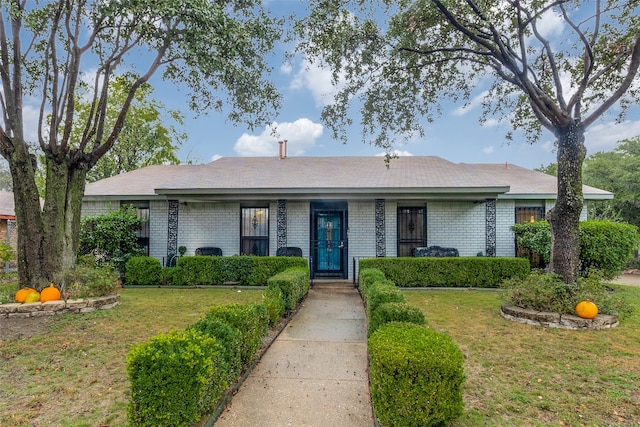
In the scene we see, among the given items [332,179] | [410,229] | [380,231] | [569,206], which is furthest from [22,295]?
[569,206]

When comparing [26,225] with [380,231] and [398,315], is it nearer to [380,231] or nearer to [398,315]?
[398,315]

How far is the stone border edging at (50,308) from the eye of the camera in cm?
663

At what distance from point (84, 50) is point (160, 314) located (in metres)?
6.20

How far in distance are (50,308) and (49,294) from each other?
1.09 feet

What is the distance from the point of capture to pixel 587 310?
231 inches

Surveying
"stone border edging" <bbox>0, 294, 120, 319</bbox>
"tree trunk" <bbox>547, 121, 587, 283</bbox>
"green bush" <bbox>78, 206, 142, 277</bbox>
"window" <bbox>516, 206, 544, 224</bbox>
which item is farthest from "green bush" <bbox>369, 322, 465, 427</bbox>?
"green bush" <bbox>78, 206, 142, 277</bbox>

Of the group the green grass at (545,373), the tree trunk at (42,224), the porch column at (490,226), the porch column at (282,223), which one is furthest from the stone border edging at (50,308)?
Result: the porch column at (490,226)

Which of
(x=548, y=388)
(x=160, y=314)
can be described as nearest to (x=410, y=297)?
(x=548, y=388)

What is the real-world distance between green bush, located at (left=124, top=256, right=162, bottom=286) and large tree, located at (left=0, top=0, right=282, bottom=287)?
2.46 m

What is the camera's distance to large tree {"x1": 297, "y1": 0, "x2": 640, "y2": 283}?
6.97m

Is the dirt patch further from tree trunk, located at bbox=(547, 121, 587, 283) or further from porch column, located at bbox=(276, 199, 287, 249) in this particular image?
tree trunk, located at bbox=(547, 121, 587, 283)

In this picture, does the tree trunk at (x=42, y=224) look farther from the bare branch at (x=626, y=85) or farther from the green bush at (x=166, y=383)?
the bare branch at (x=626, y=85)

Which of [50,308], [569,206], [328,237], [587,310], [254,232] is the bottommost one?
[50,308]

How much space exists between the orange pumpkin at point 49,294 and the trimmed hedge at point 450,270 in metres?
6.94
